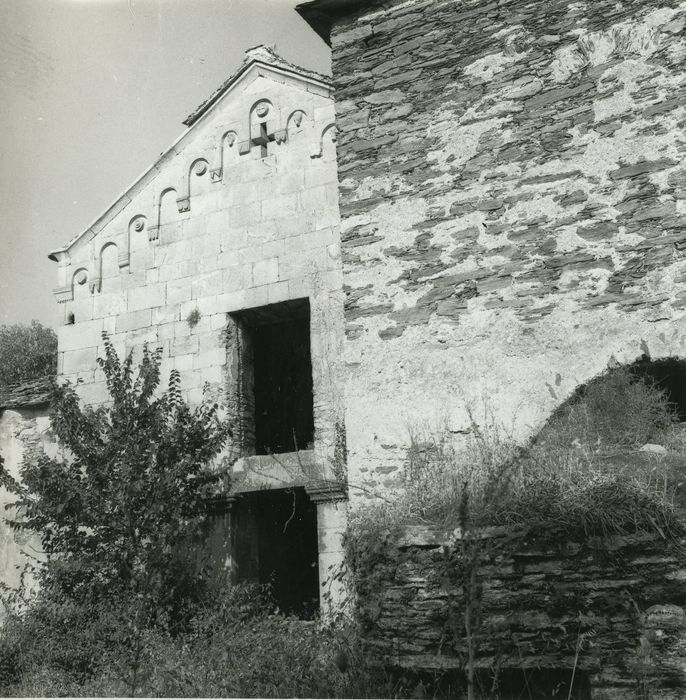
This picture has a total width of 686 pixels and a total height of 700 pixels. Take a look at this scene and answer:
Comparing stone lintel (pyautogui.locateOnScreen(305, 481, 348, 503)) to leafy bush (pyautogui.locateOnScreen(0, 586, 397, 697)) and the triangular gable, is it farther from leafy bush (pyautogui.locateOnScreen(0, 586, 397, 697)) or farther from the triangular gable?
the triangular gable

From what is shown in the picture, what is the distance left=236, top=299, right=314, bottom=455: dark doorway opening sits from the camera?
8031 mm

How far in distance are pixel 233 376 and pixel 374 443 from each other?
314 centimetres

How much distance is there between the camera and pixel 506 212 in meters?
4.93

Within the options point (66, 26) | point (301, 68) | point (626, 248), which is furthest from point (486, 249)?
point (301, 68)

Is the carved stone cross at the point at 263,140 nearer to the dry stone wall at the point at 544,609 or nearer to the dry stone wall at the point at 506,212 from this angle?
the dry stone wall at the point at 506,212

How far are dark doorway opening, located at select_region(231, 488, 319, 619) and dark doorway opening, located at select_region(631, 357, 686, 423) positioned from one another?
3673 mm

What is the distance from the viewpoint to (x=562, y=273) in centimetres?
471

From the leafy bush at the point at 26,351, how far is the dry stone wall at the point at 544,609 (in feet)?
55.4

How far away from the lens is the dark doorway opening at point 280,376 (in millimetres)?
8031

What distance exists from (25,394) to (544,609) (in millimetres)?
6991

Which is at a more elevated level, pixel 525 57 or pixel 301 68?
pixel 301 68

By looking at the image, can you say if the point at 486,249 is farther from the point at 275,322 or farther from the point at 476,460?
the point at 275,322

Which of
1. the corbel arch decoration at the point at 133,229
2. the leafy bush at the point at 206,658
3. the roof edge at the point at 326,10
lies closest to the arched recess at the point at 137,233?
the corbel arch decoration at the point at 133,229

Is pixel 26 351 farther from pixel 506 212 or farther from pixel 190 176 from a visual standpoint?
pixel 506 212
